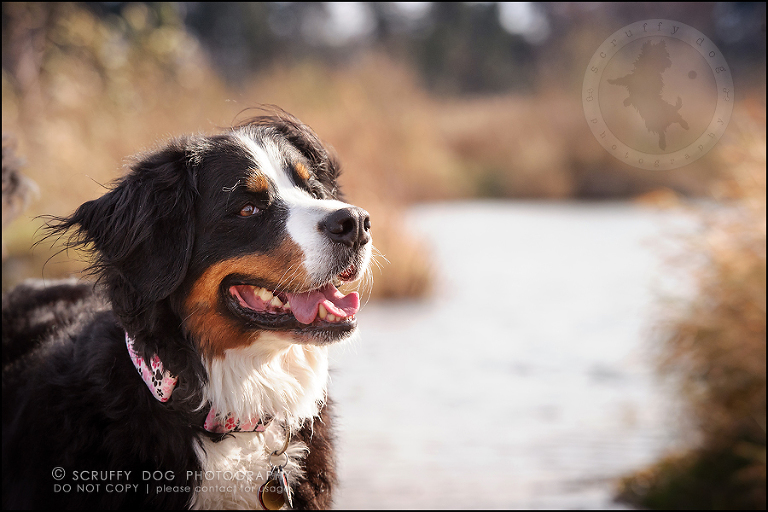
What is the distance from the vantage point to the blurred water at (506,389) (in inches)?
187

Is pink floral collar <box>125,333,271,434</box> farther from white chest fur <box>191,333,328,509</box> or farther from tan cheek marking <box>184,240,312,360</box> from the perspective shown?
tan cheek marking <box>184,240,312,360</box>

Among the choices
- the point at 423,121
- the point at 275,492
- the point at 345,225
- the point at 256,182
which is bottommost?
the point at 275,492

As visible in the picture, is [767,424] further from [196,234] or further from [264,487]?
[196,234]

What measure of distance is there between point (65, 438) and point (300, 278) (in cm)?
101

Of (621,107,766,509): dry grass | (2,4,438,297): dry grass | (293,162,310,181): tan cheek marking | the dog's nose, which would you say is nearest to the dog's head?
the dog's nose

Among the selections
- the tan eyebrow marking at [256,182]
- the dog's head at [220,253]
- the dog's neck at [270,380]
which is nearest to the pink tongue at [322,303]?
the dog's head at [220,253]

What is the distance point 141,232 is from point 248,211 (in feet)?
1.21

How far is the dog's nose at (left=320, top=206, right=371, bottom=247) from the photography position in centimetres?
243

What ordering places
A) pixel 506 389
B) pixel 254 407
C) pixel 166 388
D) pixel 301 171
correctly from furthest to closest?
1. pixel 506 389
2. pixel 301 171
3. pixel 254 407
4. pixel 166 388

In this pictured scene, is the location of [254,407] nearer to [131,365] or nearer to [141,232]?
[131,365]

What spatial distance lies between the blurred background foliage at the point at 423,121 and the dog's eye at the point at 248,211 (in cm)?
56

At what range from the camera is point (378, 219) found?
31.7 ft

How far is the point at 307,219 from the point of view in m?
2.49

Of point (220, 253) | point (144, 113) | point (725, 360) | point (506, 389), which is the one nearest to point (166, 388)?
point (220, 253)
